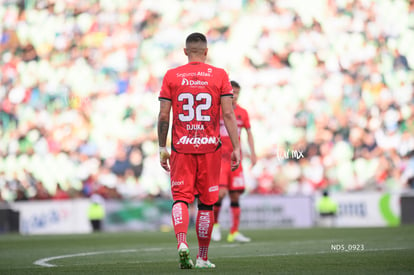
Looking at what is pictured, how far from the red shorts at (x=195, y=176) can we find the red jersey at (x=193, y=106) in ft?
0.22

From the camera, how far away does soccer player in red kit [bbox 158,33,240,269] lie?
22.4 ft

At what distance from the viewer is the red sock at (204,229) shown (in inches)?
270

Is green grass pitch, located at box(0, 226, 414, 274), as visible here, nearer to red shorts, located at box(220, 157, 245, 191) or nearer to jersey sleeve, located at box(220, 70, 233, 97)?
jersey sleeve, located at box(220, 70, 233, 97)

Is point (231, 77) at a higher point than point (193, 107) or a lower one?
higher

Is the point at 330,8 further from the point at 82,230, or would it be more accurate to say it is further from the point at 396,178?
the point at 82,230

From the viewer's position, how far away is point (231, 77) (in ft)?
→ 100

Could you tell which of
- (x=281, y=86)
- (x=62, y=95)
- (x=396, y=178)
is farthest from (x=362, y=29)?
(x=62, y=95)

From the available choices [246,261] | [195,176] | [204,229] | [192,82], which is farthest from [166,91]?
[246,261]

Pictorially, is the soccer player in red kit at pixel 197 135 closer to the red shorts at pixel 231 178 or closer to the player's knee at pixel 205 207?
the player's knee at pixel 205 207

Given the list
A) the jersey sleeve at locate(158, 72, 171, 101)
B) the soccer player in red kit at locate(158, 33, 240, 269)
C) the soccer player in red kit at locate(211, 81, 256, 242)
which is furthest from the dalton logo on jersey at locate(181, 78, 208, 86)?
the soccer player in red kit at locate(211, 81, 256, 242)

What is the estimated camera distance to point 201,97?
687 centimetres

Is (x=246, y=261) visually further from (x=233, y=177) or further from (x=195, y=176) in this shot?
(x=233, y=177)

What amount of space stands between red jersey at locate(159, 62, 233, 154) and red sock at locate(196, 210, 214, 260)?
545 mm

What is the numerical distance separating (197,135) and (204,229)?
0.82 meters
